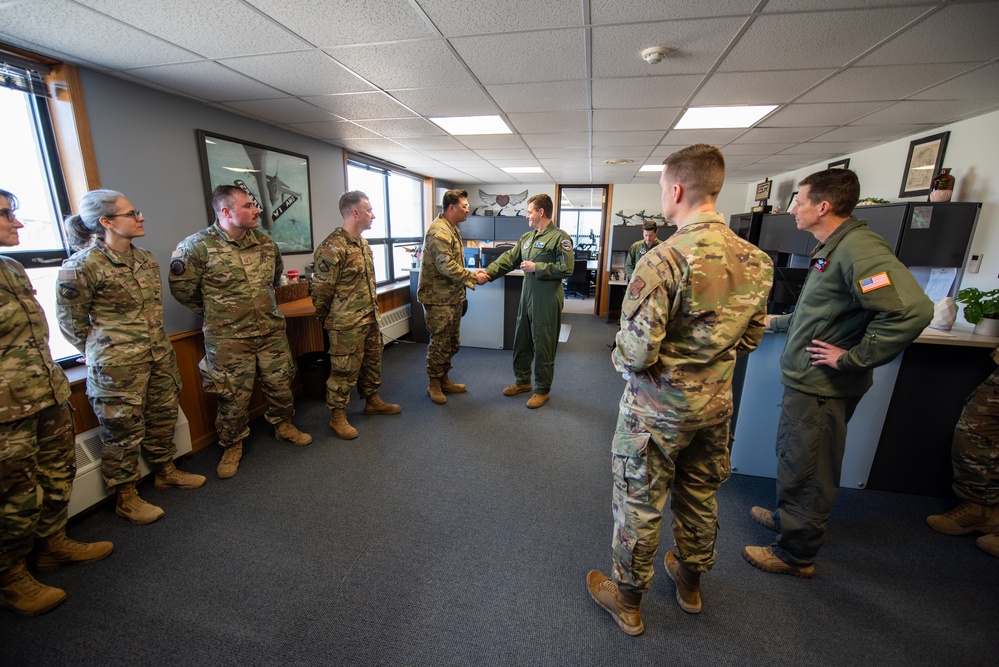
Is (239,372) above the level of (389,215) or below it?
below

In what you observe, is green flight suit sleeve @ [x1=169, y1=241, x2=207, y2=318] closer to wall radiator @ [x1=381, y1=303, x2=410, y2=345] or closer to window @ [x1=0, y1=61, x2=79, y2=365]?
window @ [x1=0, y1=61, x2=79, y2=365]

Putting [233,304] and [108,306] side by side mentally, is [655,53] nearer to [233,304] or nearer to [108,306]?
[233,304]

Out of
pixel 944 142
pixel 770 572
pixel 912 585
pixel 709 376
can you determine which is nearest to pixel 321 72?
pixel 709 376

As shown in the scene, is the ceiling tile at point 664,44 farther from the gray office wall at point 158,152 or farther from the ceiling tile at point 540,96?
the gray office wall at point 158,152

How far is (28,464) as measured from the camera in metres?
1.36

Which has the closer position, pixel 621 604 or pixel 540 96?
pixel 621 604

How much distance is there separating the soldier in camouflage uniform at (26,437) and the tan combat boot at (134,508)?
0.31 meters

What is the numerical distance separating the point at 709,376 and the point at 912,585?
140 centimetres

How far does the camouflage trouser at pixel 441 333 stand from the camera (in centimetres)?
311

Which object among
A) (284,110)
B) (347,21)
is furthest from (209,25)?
(284,110)

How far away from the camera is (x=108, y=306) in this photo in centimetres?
173

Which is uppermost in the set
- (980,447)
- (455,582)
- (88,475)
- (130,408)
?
(130,408)

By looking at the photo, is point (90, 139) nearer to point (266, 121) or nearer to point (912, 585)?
point (266, 121)

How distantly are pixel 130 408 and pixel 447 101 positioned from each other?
234cm
